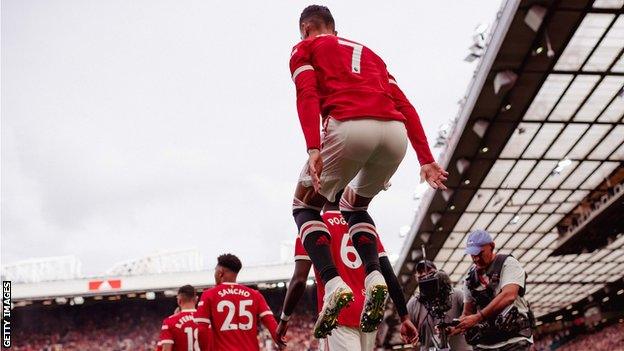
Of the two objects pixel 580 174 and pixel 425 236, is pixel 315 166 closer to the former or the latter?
pixel 580 174

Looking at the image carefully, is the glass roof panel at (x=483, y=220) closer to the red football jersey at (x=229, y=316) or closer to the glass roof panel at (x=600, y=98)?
the glass roof panel at (x=600, y=98)

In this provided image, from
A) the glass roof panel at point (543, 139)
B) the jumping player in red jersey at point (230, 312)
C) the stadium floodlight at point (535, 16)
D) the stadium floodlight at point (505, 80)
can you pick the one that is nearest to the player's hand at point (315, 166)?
the jumping player in red jersey at point (230, 312)

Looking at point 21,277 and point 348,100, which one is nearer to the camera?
point 348,100

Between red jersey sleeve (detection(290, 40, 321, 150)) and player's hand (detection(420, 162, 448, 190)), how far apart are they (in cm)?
68

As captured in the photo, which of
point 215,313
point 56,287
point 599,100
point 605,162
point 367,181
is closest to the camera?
point 367,181

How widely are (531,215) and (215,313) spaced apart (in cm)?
2033

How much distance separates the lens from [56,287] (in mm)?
31047

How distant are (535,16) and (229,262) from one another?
8713 millimetres

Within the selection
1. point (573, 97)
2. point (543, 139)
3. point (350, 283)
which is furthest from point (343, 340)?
point (543, 139)

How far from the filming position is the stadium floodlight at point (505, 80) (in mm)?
12906

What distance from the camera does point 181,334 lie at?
4980 mm

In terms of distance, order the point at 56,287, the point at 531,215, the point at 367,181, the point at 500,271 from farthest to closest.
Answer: the point at 56,287 → the point at 531,215 → the point at 500,271 → the point at 367,181

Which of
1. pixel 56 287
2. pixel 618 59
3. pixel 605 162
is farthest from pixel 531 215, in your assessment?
pixel 56 287

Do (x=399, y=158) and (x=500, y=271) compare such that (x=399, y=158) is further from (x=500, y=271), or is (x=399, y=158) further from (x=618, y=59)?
(x=618, y=59)
